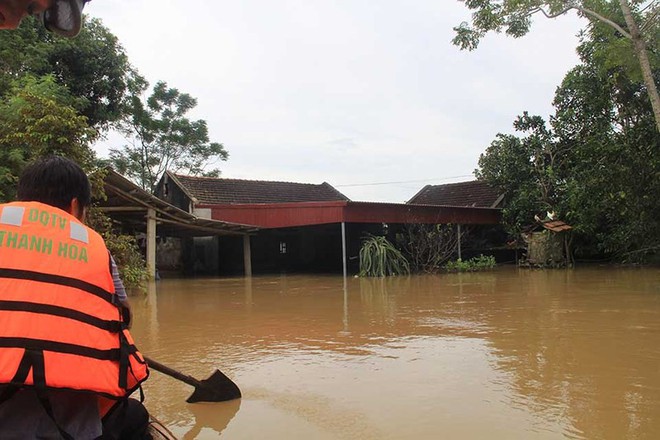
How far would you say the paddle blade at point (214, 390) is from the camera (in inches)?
140

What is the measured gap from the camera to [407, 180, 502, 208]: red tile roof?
22297 millimetres

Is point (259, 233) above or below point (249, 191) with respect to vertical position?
below

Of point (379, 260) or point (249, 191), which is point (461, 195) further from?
point (379, 260)

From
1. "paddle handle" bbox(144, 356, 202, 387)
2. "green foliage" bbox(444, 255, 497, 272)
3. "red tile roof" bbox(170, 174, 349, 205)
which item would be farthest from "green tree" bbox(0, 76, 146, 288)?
"green foliage" bbox(444, 255, 497, 272)

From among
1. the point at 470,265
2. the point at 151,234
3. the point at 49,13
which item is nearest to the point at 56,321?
the point at 49,13

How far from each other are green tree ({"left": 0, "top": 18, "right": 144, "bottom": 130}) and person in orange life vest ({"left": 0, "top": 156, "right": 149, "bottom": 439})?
14324 millimetres

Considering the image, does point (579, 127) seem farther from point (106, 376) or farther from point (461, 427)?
point (106, 376)

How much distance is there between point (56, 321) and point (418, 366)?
3.50 m

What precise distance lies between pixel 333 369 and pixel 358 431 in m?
1.41

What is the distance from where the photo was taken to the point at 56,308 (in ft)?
5.05

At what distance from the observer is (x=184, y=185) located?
20391 mm

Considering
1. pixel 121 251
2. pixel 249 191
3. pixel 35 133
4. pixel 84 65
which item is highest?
pixel 84 65

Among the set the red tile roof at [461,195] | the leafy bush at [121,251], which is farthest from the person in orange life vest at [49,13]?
the red tile roof at [461,195]

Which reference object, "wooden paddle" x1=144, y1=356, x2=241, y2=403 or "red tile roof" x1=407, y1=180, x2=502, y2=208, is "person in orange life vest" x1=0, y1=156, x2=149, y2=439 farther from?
"red tile roof" x1=407, y1=180, x2=502, y2=208
